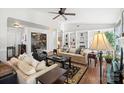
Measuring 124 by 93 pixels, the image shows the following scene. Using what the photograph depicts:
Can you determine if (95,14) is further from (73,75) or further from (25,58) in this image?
(25,58)

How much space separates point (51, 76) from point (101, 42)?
0.86 meters

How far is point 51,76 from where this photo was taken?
154cm

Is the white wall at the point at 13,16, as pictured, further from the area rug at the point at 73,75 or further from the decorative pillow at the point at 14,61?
the area rug at the point at 73,75

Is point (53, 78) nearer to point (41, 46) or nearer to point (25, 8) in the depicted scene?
point (41, 46)

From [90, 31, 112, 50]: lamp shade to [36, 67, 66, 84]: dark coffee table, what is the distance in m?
0.63

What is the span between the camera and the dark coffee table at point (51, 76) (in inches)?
58.1

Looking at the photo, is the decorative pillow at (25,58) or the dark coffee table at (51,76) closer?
the dark coffee table at (51,76)

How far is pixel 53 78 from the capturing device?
1.52 meters

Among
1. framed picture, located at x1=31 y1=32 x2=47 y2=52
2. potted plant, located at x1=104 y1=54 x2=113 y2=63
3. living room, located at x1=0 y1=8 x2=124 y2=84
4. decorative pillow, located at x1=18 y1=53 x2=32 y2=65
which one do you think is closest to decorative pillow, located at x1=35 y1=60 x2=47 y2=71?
living room, located at x1=0 y1=8 x2=124 y2=84

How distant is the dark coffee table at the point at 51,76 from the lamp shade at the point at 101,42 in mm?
629

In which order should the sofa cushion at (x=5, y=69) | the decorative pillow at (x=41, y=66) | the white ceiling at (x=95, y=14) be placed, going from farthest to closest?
the decorative pillow at (x=41, y=66) < the white ceiling at (x=95, y=14) < the sofa cushion at (x=5, y=69)

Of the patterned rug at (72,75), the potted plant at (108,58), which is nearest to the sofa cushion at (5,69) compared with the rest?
the patterned rug at (72,75)
